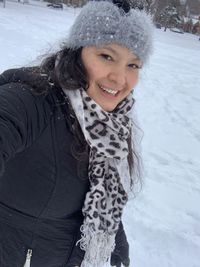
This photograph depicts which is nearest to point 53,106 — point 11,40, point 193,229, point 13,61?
point 193,229

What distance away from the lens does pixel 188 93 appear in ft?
32.2

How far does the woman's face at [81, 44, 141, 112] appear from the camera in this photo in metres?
1.54

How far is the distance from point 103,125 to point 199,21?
164ft

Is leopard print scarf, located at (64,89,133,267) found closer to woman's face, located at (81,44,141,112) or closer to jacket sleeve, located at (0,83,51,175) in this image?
woman's face, located at (81,44,141,112)

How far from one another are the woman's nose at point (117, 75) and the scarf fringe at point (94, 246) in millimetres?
587

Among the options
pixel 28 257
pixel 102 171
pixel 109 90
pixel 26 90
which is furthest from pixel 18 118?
pixel 28 257

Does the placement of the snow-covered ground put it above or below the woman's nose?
below

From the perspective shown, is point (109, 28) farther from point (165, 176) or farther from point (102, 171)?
point (165, 176)

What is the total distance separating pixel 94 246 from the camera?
1.83 m

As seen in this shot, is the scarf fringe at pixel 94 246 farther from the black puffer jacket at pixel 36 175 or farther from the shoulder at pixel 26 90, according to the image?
the shoulder at pixel 26 90

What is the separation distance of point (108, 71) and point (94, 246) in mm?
742

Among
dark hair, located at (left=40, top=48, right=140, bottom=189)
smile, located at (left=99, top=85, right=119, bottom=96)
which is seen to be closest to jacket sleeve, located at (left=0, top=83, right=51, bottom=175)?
dark hair, located at (left=40, top=48, right=140, bottom=189)

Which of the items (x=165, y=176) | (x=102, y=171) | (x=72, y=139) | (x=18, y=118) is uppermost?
(x=18, y=118)

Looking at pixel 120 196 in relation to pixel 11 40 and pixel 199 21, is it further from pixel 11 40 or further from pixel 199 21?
pixel 199 21
